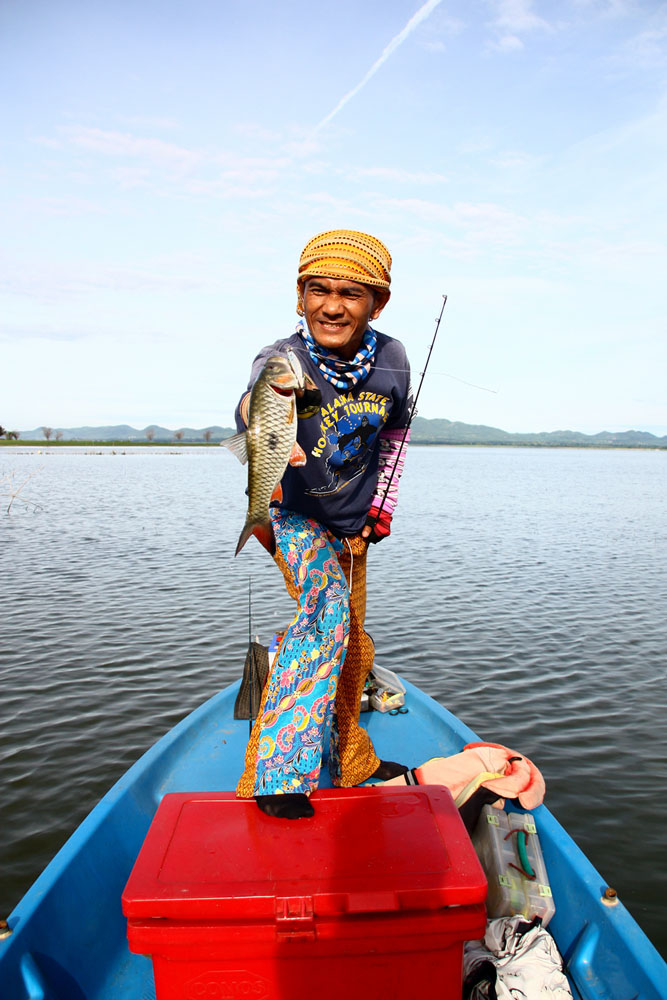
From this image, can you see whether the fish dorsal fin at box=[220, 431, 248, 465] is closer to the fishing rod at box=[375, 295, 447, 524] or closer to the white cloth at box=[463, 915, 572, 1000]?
the fishing rod at box=[375, 295, 447, 524]

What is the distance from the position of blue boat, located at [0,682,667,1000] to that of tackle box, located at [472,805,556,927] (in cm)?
10

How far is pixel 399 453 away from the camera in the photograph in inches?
157

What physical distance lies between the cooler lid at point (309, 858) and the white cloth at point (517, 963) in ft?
2.12

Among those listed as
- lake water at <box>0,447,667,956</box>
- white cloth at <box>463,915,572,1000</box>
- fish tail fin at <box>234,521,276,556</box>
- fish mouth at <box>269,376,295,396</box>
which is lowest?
lake water at <box>0,447,667,956</box>

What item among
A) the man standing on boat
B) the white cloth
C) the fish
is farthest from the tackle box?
the fish

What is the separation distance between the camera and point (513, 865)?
3107 millimetres

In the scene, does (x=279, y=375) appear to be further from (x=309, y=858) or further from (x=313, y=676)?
(x=309, y=858)

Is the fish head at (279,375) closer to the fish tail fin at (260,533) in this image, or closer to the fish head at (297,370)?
the fish head at (297,370)

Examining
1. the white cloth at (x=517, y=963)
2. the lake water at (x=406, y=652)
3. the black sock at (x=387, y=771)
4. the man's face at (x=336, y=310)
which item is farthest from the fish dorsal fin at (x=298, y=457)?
the lake water at (x=406, y=652)

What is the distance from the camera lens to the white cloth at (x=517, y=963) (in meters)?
2.58

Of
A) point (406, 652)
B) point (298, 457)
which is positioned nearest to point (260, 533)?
point (298, 457)

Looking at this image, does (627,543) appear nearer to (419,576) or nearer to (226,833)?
(419,576)

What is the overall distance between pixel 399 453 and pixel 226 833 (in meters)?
2.28

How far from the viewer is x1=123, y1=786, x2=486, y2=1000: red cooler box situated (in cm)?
213
